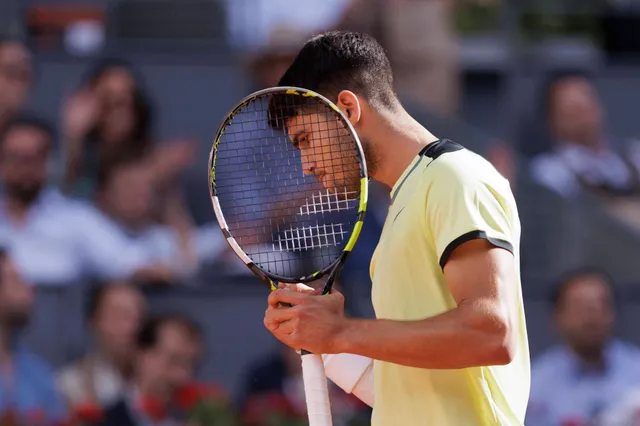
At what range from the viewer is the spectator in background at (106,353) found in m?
7.00

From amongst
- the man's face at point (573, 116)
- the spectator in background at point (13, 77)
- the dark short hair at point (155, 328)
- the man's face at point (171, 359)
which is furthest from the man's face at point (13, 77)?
the man's face at point (573, 116)

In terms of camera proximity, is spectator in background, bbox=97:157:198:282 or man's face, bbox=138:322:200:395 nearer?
man's face, bbox=138:322:200:395

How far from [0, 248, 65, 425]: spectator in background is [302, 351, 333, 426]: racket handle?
→ 4.69 metres

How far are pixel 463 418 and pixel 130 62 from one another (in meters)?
6.12

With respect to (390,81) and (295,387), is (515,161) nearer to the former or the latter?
(295,387)

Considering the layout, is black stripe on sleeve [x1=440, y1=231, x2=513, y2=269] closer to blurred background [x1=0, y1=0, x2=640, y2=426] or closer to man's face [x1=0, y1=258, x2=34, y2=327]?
blurred background [x1=0, y1=0, x2=640, y2=426]

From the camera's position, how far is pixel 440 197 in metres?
2.37

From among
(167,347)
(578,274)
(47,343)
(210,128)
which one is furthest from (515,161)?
(47,343)

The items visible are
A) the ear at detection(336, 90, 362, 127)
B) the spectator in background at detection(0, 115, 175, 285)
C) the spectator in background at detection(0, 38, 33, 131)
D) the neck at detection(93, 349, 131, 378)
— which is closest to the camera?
the ear at detection(336, 90, 362, 127)

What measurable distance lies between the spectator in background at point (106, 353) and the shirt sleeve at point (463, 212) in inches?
195

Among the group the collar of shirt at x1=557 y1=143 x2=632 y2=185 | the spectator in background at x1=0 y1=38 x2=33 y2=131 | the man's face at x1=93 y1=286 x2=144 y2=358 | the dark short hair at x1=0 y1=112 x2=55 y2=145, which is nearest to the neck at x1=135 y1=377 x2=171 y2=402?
the man's face at x1=93 y1=286 x2=144 y2=358

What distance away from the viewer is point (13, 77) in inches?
309

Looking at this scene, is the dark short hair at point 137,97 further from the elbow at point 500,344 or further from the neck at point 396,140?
the elbow at point 500,344

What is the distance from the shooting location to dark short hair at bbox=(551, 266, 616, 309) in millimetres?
7551
